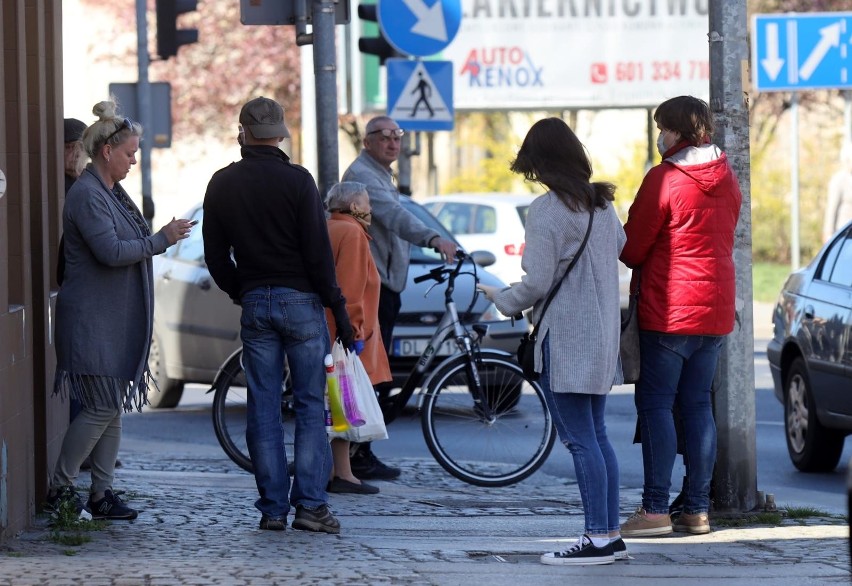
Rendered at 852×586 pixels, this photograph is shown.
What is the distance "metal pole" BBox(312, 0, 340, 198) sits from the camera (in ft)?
32.3

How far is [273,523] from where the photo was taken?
747cm

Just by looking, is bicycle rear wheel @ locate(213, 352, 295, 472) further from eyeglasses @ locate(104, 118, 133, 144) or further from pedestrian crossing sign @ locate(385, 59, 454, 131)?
pedestrian crossing sign @ locate(385, 59, 454, 131)

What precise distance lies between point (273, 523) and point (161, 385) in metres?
6.47

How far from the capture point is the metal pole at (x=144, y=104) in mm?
19375

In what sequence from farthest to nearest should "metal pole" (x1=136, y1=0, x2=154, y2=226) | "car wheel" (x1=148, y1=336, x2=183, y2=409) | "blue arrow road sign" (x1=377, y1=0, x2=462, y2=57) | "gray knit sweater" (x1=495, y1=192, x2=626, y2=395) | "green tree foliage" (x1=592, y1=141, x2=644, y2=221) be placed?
"green tree foliage" (x1=592, y1=141, x2=644, y2=221) → "metal pole" (x1=136, y1=0, x2=154, y2=226) → "blue arrow road sign" (x1=377, y1=0, x2=462, y2=57) → "car wheel" (x1=148, y1=336, x2=183, y2=409) → "gray knit sweater" (x1=495, y1=192, x2=626, y2=395)

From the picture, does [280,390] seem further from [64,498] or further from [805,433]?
[805,433]

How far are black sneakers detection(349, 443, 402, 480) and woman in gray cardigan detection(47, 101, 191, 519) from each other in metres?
2.18

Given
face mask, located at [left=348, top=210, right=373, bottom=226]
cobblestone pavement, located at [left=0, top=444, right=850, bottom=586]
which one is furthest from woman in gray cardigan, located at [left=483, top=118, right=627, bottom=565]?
face mask, located at [left=348, top=210, right=373, bottom=226]

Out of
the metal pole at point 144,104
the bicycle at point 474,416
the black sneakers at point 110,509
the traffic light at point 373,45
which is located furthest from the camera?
the metal pole at point 144,104

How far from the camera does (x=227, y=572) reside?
619cm

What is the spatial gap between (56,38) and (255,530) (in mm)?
2624

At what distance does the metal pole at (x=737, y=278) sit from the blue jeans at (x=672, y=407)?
370mm

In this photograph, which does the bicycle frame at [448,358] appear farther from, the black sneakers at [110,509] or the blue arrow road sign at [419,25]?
the blue arrow road sign at [419,25]

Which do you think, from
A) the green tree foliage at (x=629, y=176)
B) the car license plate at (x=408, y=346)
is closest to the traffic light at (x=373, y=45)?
the car license plate at (x=408, y=346)
